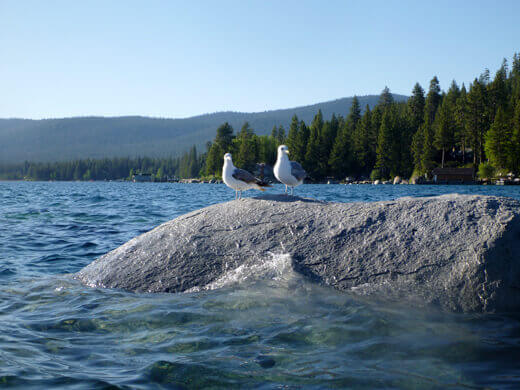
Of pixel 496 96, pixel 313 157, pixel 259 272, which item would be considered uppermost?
pixel 496 96

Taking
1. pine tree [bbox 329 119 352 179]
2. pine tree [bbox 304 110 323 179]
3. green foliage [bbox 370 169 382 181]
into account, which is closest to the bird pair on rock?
green foliage [bbox 370 169 382 181]

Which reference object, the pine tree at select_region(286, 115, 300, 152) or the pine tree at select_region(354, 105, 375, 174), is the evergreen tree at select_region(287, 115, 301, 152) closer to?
the pine tree at select_region(286, 115, 300, 152)

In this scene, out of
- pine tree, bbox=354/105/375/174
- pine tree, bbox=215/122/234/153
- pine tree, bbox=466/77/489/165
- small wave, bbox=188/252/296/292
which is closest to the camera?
small wave, bbox=188/252/296/292

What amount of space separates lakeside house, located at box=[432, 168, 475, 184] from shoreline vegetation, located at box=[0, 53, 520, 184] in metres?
1.92

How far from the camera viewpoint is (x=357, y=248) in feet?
17.4

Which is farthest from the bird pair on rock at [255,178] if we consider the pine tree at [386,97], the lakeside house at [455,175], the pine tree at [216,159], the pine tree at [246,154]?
the pine tree at [386,97]

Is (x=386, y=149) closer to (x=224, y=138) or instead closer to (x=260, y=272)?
(x=224, y=138)

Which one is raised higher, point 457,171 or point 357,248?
point 457,171

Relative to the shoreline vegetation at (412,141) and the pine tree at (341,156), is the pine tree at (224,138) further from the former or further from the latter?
the pine tree at (341,156)

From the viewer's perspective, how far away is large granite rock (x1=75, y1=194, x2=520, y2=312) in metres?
4.69

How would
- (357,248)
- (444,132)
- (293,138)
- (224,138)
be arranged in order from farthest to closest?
1. (224,138)
2. (293,138)
3. (444,132)
4. (357,248)

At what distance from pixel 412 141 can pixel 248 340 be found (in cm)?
10240

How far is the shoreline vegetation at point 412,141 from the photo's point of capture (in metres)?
75.2

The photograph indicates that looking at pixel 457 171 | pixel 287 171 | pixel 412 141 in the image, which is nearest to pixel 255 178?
pixel 287 171
